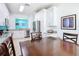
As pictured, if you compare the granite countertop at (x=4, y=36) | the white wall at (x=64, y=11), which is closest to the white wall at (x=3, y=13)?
the granite countertop at (x=4, y=36)

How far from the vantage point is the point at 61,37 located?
147 centimetres

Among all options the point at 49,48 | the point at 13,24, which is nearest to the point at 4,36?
the point at 13,24

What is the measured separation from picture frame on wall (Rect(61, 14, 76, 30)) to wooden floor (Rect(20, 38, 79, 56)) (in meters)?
0.24

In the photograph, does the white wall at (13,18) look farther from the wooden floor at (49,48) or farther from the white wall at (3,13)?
the wooden floor at (49,48)

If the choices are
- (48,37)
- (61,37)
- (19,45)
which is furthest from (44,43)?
(19,45)

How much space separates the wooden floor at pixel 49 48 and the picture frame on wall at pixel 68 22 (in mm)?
236

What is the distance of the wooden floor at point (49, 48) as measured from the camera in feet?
4.16

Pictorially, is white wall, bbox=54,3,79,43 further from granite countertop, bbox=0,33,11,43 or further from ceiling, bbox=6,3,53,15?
granite countertop, bbox=0,33,11,43

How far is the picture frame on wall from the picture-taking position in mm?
1327

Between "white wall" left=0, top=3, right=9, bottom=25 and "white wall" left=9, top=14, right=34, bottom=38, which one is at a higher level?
"white wall" left=0, top=3, right=9, bottom=25

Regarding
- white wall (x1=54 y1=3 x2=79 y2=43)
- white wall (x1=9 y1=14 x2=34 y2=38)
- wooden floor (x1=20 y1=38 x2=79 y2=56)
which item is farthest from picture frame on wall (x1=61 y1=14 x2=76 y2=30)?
white wall (x1=9 y1=14 x2=34 y2=38)

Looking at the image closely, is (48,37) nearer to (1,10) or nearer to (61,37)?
(61,37)

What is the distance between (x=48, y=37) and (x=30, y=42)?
29cm

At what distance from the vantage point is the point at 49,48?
137cm
